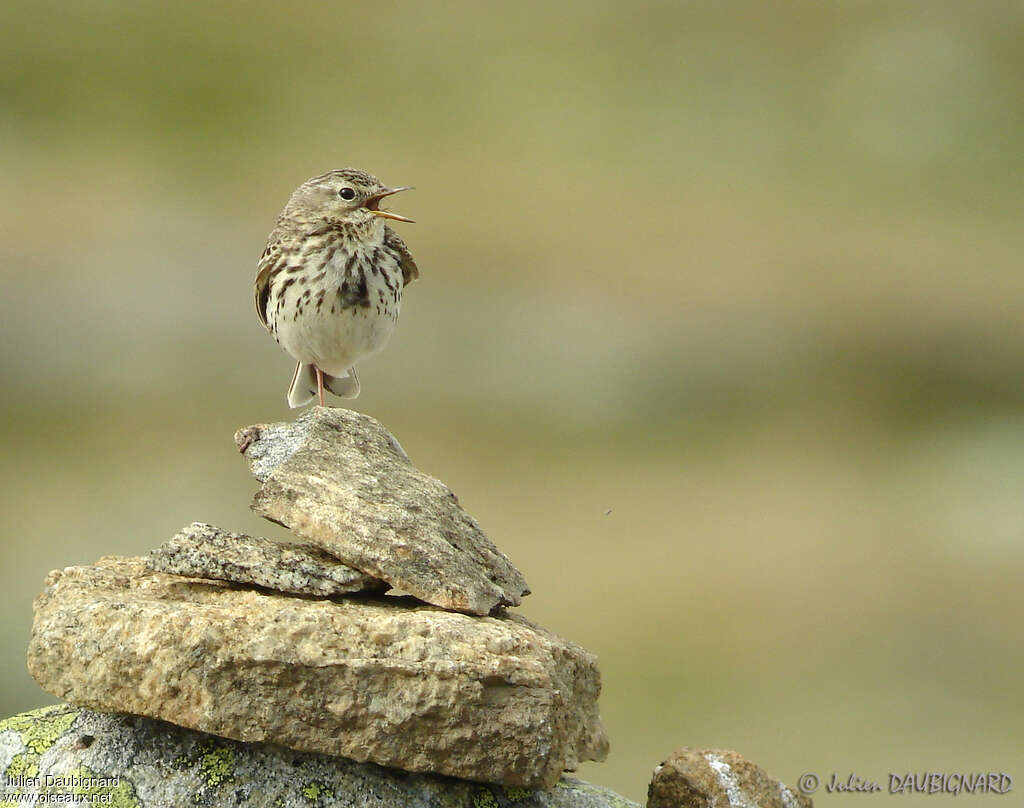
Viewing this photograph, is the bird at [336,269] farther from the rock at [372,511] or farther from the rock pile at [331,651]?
the rock pile at [331,651]

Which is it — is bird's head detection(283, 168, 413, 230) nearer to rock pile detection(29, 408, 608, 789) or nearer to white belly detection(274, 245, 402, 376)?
white belly detection(274, 245, 402, 376)

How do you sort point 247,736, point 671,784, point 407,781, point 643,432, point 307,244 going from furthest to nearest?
point 643,432 → point 307,244 → point 671,784 → point 407,781 → point 247,736

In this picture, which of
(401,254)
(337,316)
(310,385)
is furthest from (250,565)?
(310,385)

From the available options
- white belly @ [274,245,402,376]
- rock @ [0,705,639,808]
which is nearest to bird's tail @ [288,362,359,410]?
white belly @ [274,245,402,376]

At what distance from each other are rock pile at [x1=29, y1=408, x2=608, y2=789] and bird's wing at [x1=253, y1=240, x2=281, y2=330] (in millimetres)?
3328

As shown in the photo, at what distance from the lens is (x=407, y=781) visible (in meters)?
5.93

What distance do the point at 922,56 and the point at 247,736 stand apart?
41.0 meters

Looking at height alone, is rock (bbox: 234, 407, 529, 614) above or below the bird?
below

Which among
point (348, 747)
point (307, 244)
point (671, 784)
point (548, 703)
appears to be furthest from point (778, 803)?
point (307, 244)

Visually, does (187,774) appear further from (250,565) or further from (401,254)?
(401,254)

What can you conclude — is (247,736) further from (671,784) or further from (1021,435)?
(1021,435)

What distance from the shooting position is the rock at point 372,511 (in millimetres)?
6125

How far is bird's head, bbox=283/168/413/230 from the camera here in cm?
906

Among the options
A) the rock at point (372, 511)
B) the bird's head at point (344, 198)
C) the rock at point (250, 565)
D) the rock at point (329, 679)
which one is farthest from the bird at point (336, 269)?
the rock at point (329, 679)
